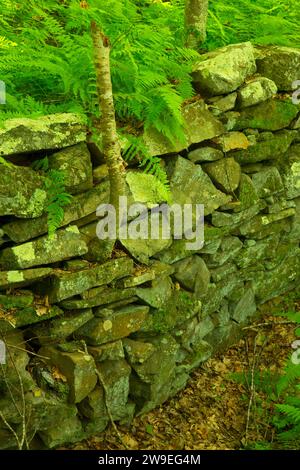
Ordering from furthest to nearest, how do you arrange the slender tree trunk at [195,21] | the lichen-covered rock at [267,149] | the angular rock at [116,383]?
the lichen-covered rock at [267,149] → the slender tree trunk at [195,21] → the angular rock at [116,383]

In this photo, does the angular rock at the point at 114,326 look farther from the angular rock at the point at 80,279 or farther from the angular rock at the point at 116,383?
the angular rock at the point at 80,279

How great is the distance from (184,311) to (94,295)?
1354 millimetres

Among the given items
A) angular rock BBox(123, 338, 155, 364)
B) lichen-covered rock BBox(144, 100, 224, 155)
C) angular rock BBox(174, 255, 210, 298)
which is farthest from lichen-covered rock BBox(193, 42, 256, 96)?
angular rock BBox(123, 338, 155, 364)

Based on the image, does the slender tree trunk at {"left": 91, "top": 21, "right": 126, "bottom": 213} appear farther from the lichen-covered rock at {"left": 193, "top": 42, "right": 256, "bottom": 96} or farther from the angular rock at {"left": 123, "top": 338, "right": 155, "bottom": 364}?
the lichen-covered rock at {"left": 193, "top": 42, "right": 256, "bottom": 96}

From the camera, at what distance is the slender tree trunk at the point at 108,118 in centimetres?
427

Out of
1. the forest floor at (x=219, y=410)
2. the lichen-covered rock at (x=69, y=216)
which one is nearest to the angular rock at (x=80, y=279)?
the lichen-covered rock at (x=69, y=216)

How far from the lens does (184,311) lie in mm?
5816

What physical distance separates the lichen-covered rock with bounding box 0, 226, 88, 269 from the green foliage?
109 mm

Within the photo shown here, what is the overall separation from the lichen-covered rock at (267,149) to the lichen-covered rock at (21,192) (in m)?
2.76

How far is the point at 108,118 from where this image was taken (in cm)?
450

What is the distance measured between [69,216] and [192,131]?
181 cm

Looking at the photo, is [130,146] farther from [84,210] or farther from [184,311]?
[184,311]

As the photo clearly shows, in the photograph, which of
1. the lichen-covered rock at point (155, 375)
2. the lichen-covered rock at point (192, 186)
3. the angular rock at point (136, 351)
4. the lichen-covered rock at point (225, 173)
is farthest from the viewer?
the lichen-covered rock at point (225, 173)

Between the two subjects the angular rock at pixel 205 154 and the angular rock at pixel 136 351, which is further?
the angular rock at pixel 205 154
